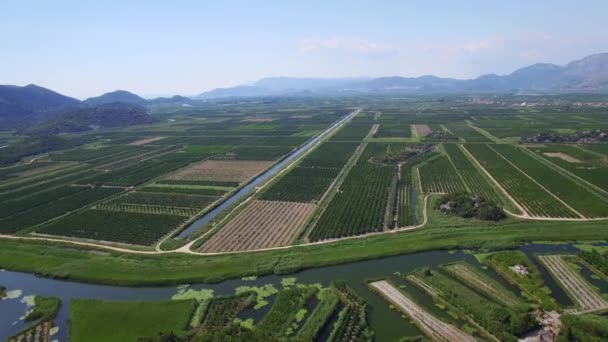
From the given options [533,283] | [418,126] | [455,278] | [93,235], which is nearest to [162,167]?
[93,235]

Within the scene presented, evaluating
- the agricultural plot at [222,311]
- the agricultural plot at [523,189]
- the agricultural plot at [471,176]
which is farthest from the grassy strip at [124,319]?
the agricultural plot at [523,189]

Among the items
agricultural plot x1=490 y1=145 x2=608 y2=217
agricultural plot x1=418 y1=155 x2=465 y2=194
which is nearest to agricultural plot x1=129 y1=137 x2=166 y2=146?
agricultural plot x1=418 y1=155 x2=465 y2=194

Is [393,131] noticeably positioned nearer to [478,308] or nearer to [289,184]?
[289,184]

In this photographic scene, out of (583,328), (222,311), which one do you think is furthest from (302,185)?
(583,328)

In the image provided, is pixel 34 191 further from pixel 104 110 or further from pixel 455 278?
pixel 104 110

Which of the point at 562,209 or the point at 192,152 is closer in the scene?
the point at 562,209

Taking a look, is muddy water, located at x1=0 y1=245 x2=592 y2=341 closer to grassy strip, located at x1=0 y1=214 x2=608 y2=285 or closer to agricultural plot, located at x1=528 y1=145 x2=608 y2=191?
grassy strip, located at x1=0 y1=214 x2=608 y2=285
